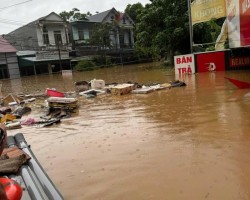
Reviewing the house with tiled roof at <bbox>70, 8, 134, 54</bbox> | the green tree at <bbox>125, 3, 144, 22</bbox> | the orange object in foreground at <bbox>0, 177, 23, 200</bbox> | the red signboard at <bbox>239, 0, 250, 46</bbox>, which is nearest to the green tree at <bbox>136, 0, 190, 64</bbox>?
the red signboard at <bbox>239, 0, 250, 46</bbox>

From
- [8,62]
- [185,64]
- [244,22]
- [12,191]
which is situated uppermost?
[244,22]

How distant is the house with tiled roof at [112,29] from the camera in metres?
43.9

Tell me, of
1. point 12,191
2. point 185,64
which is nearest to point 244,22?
point 185,64

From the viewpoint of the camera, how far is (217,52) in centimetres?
1797

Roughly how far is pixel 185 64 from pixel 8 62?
2722 centimetres

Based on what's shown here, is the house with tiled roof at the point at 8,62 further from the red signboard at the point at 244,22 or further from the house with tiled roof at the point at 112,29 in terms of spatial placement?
the red signboard at the point at 244,22

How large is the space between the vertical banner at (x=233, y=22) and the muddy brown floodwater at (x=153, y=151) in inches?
302

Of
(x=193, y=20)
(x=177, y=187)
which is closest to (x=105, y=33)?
(x=193, y=20)

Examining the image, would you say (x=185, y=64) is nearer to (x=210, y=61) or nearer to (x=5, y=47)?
(x=210, y=61)

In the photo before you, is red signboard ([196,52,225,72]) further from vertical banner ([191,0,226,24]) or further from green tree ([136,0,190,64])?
green tree ([136,0,190,64])

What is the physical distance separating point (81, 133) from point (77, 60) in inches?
1431

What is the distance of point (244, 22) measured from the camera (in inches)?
583

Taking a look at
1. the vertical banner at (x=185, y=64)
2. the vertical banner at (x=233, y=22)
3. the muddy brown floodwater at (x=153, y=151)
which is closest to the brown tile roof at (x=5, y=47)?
the vertical banner at (x=185, y=64)

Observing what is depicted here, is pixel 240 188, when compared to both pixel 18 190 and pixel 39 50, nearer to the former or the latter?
pixel 18 190
